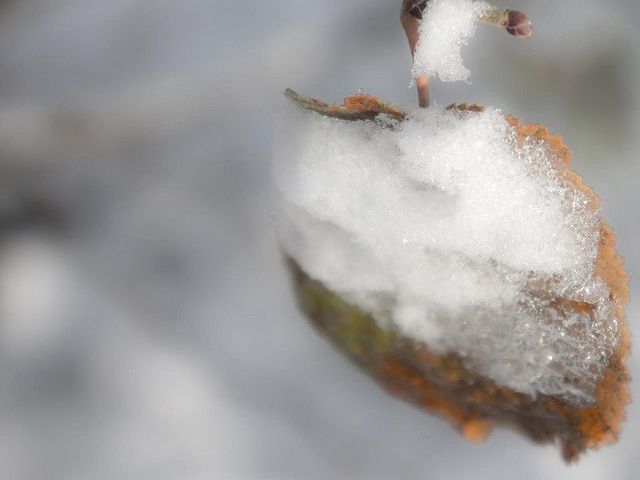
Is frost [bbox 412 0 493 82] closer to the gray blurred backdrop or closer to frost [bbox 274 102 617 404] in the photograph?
frost [bbox 274 102 617 404]

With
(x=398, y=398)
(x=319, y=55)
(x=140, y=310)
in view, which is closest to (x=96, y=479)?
(x=140, y=310)

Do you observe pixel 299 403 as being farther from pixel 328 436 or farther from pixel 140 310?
pixel 140 310

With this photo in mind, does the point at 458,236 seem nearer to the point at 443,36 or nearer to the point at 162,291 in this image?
the point at 443,36

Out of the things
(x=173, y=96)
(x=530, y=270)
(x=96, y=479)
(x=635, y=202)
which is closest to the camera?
(x=530, y=270)

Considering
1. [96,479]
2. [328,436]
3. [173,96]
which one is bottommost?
[96,479]

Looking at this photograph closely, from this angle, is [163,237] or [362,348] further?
[163,237]

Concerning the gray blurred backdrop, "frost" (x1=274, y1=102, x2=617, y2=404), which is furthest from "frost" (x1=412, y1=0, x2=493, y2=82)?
the gray blurred backdrop
